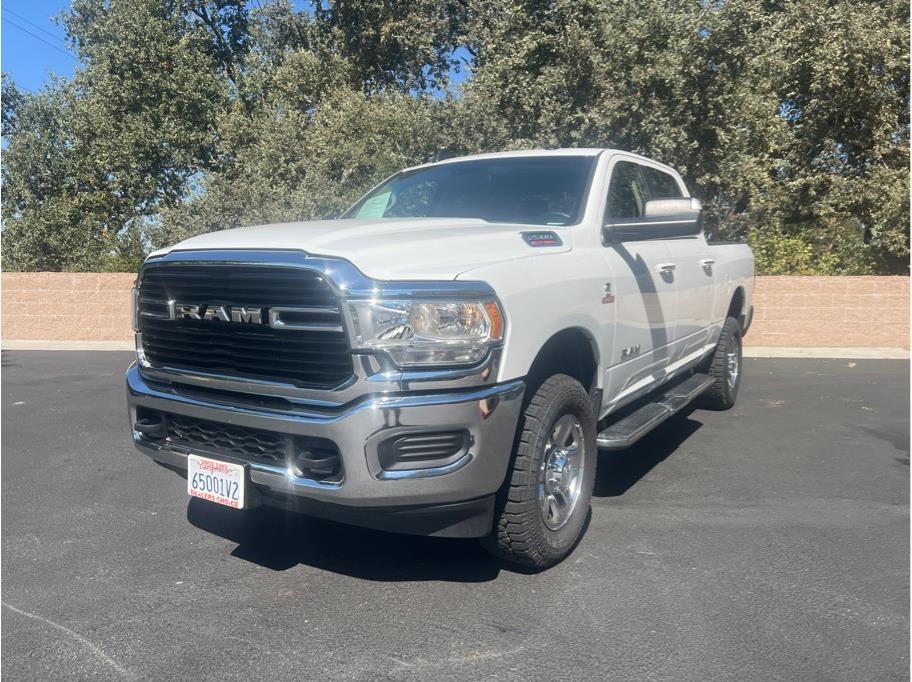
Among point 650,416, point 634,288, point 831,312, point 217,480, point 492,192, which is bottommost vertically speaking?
point 831,312

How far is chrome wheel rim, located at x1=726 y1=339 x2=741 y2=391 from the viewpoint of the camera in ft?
24.8

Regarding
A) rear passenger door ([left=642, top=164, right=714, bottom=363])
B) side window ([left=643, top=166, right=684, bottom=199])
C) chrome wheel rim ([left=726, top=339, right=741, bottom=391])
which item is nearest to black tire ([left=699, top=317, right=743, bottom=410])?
chrome wheel rim ([left=726, top=339, right=741, bottom=391])

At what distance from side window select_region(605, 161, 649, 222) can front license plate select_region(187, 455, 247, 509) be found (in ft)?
8.26

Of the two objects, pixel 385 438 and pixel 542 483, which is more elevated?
pixel 385 438

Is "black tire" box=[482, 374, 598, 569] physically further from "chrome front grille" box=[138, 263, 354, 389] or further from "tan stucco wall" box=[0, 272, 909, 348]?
"tan stucco wall" box=[0, 272, 909, 348]

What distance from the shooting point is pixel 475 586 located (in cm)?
362

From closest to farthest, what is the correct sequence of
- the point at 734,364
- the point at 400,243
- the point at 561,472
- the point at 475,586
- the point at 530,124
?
the point at 400,243
the point at 475,586
the point at 561,472
the point at 734,364
the point at 530,124

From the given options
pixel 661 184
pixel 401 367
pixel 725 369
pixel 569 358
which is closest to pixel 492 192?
pixel 569 358

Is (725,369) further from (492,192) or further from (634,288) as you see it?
(492,192)

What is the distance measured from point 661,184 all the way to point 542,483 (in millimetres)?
3428

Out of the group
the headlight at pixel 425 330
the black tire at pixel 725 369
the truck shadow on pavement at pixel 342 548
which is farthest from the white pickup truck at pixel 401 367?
the black tire at pixel 725 369

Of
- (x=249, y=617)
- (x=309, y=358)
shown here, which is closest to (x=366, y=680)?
(x=249, y=617)

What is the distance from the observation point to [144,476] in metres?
5.50

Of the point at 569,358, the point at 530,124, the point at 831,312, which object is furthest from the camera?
the point at 530,124
